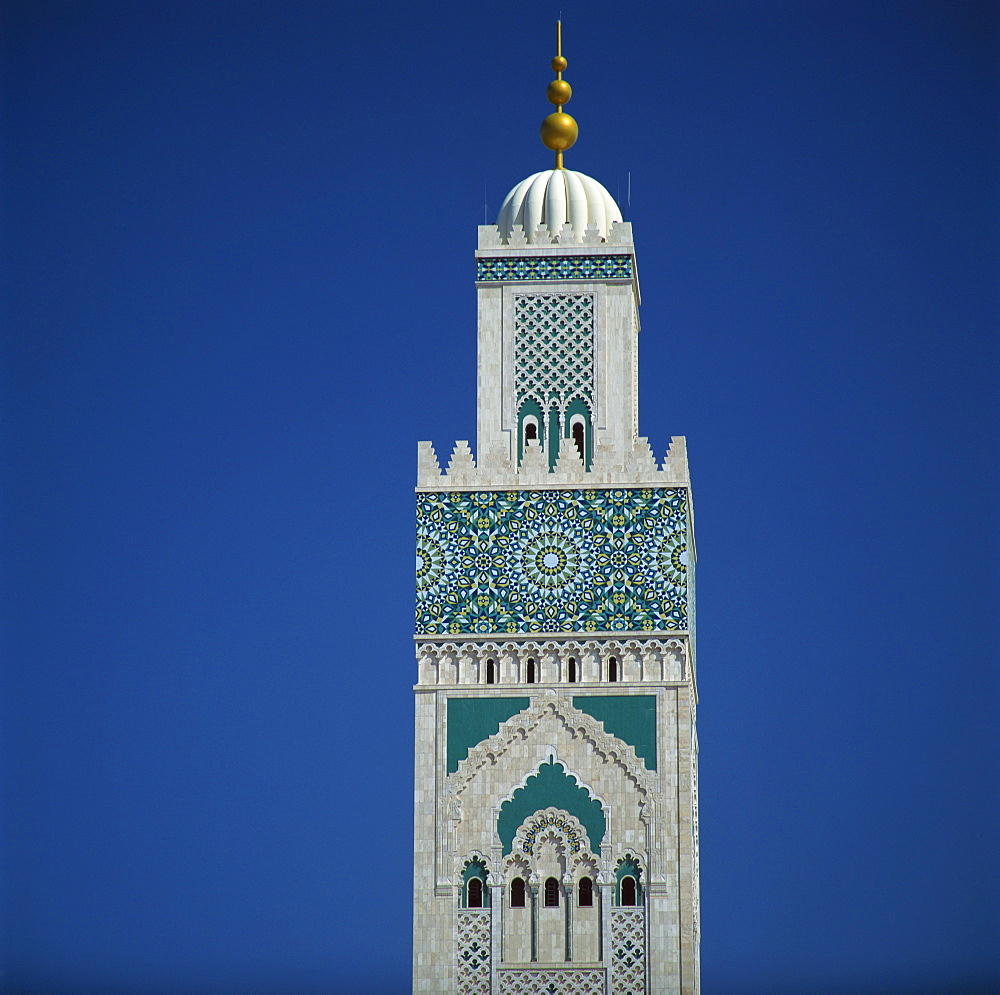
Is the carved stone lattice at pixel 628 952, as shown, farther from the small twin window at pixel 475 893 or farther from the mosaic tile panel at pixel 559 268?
the mosaic tile panel at pixel 559 268

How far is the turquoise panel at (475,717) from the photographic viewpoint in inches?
987

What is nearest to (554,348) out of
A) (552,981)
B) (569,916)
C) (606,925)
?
(569,916)

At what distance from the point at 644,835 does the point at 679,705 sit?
3.98ft

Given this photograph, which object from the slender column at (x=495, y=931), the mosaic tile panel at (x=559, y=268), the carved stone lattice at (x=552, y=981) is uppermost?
the mosaic tile panel at (x=559, y=268)

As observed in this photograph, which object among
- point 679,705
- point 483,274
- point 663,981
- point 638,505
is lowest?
point 663,981

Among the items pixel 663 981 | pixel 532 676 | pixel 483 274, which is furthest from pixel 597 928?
pixel 483 274

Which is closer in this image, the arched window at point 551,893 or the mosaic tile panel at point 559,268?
the arched window at point 551,893

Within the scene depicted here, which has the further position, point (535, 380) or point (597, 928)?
point (535, 380)

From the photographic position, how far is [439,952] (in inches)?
966

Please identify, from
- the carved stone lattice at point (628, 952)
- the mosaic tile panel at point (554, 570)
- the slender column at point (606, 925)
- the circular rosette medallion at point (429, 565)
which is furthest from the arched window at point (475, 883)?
the circular rosette medallion at point (429, 565)

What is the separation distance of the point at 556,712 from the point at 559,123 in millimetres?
6082

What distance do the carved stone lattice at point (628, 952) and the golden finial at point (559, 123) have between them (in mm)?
7606

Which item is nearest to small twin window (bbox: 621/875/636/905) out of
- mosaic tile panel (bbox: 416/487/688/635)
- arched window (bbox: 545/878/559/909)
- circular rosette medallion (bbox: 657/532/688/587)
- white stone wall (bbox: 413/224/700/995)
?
white stone wall (bbox: 413/224/700/995)

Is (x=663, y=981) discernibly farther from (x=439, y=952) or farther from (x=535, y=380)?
(x=535, y=380)
